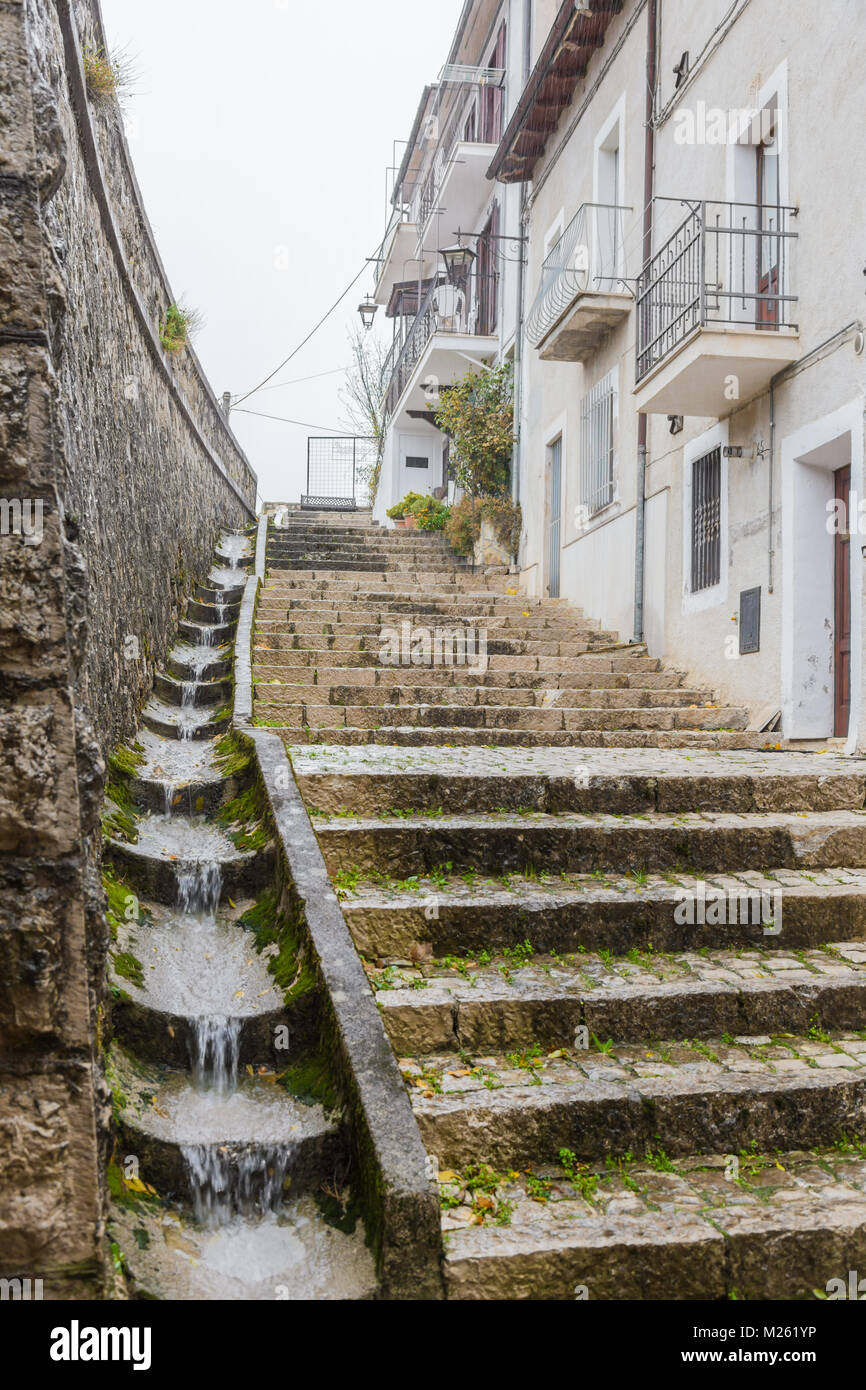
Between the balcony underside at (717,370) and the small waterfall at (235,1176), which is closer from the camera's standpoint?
the small waterfall at (235,1176)

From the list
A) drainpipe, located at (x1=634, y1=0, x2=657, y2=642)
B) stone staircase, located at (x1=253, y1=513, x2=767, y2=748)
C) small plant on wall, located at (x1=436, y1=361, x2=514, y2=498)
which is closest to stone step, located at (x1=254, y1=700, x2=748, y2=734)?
stone staircase, located at (x1=253, y1=513, x2=767, y2=748)

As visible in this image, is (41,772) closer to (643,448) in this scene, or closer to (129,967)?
(129,967)

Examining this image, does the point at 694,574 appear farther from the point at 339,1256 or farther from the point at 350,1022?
the point at 339,1256

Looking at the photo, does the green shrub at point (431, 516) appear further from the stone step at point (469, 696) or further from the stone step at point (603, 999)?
the stone step at point (603, 999)

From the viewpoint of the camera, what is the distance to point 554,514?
14477 mm

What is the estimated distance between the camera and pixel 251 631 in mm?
10188

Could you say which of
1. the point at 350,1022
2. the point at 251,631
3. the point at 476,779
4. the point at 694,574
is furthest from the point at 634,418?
the point at 350,1022

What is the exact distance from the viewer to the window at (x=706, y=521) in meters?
9.37

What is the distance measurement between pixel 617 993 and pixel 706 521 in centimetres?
622

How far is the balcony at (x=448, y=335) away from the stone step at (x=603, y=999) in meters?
14.9

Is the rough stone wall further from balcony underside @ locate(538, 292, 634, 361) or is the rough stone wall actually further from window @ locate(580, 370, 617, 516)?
window @ locate(580, 370, 617, 516)

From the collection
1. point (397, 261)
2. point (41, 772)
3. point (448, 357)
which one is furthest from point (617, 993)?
point (397, 261)

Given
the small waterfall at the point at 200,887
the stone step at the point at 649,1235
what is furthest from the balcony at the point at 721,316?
the stone step at the point at 649,1235
